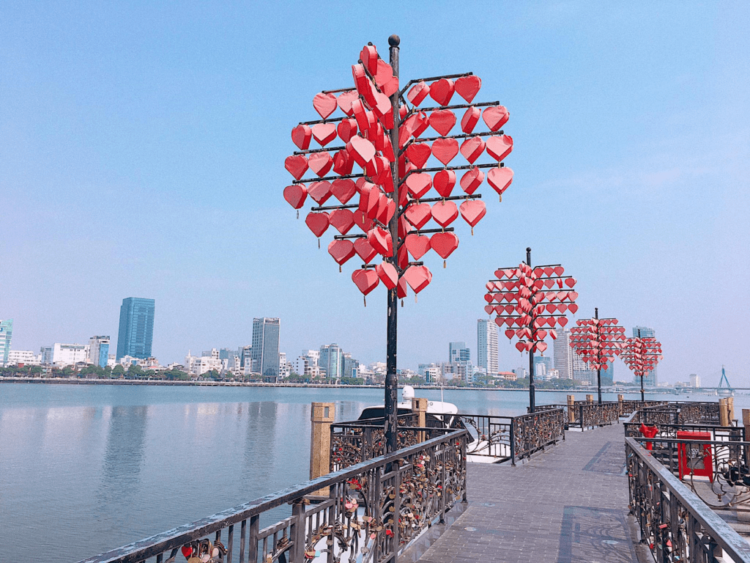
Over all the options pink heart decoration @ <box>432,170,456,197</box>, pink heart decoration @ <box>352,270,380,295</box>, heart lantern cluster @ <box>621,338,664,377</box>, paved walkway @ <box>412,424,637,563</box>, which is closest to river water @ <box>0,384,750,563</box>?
paved walkway @ <box>412,424,637,563</box>

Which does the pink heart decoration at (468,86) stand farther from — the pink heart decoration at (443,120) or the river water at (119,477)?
the river water at (119,477)

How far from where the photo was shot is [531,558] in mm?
6727

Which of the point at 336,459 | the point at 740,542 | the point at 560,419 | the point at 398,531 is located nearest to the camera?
the point at 740,542

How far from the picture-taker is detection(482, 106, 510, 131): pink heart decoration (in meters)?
7.12

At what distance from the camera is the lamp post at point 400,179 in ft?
22.7

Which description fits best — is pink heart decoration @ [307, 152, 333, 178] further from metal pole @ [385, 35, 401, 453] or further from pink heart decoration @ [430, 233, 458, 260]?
pink heart decoration @ [430, 233, 458, 260]

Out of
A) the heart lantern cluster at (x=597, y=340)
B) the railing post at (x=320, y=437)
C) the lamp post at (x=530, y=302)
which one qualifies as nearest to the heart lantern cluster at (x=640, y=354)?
the heart lantern cluster at (x=597, y=340)

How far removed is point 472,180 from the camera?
712 centimetres

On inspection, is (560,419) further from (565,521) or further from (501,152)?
(501,152)

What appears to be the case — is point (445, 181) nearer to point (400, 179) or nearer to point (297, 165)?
point (400, 179)

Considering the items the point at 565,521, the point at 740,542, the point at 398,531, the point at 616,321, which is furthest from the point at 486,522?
the point at 616,321

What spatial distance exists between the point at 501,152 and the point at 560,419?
16362 millimetres

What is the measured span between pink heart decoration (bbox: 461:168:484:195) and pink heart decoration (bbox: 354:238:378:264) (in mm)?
1510

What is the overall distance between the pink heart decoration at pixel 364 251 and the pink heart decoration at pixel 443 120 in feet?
5.97
